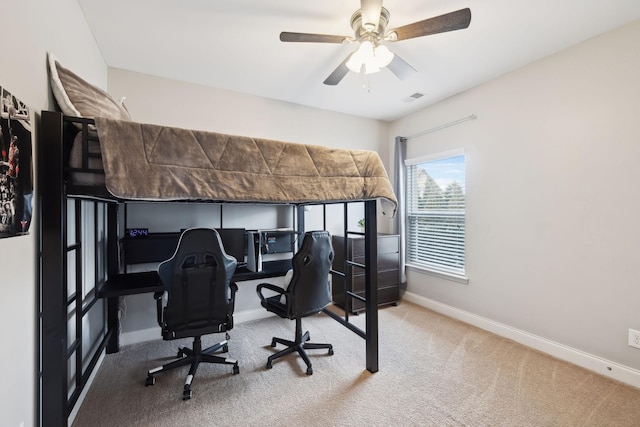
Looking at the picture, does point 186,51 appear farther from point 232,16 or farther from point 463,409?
point 463,409

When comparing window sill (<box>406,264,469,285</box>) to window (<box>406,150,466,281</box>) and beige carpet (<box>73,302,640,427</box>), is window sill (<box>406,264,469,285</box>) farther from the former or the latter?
beige carpet (<box>73,302,640,427</box>)

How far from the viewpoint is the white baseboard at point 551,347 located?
203 centimetres

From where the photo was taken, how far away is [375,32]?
5.75 ft

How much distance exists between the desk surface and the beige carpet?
2.23 ft

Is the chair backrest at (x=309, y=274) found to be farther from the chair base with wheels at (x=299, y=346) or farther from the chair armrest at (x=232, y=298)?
the chair armrest at (x=232, y=298)

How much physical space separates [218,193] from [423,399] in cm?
193

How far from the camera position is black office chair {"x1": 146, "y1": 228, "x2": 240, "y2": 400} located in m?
1.91

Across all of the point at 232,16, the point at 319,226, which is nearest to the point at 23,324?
the point at 232,16

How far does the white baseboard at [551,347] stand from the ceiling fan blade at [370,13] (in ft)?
9.78

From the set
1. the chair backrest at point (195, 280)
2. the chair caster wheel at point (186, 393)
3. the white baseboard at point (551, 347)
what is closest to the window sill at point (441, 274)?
the white baseboard at point (551, 347)

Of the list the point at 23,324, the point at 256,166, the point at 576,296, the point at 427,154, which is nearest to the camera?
the point at 23,324

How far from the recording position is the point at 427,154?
11.7 feet

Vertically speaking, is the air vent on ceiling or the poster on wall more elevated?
the air vent on ceiling

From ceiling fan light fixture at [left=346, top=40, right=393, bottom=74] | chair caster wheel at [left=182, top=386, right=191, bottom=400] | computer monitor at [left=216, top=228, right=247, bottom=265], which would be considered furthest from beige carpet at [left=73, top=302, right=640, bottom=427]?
ceiling fan light fixture at [left=346, top=40, right=393, bottom=74]
